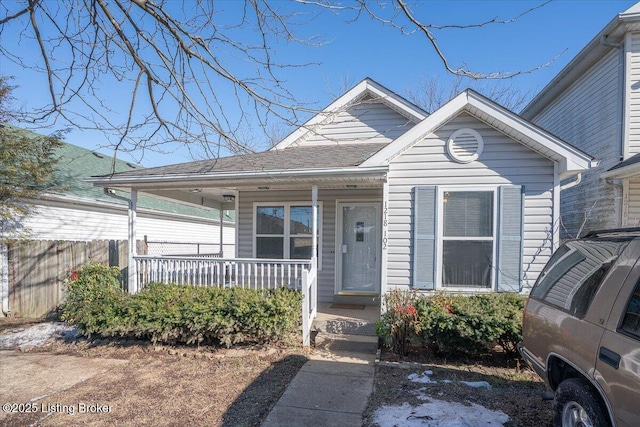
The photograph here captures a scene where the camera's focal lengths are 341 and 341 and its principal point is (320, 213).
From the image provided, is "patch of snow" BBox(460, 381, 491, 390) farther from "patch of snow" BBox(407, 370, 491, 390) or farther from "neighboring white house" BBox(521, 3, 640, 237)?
"neighboring white house" BBox(521, 3, 640, 237)

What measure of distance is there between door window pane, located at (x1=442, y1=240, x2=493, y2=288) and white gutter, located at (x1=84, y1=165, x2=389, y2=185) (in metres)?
1.79

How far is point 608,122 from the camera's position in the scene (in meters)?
7.68

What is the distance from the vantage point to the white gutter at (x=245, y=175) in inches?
231

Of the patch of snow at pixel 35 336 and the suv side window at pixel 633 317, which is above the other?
the suv side window at pixel 633 317

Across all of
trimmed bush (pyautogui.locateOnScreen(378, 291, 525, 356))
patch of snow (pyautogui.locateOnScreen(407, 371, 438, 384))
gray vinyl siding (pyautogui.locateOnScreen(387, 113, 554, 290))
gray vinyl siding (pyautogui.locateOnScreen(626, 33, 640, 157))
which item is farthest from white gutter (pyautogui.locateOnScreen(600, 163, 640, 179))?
patch of snow (pyautogui.locateOnScreen(407, 371, 438, 384))

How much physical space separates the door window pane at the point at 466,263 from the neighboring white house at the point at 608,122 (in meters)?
2.19

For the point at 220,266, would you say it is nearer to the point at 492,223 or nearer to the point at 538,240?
the point at 492,223

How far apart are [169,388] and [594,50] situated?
35.0 feet

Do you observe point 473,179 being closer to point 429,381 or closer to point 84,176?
point 429,381

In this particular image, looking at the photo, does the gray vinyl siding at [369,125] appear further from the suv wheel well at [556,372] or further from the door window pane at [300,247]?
the suv wheel well at [556,372]

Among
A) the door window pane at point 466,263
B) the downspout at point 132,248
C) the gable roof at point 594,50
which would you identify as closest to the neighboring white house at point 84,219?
the downspout at point 132,248

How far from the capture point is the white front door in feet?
25.5

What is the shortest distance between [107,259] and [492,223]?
8488 millimetres

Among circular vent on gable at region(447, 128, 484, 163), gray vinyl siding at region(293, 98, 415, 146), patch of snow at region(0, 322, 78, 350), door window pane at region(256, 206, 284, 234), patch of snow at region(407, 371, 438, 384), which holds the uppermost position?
gray vinyl siding at region(293, 98, 415, 146)
